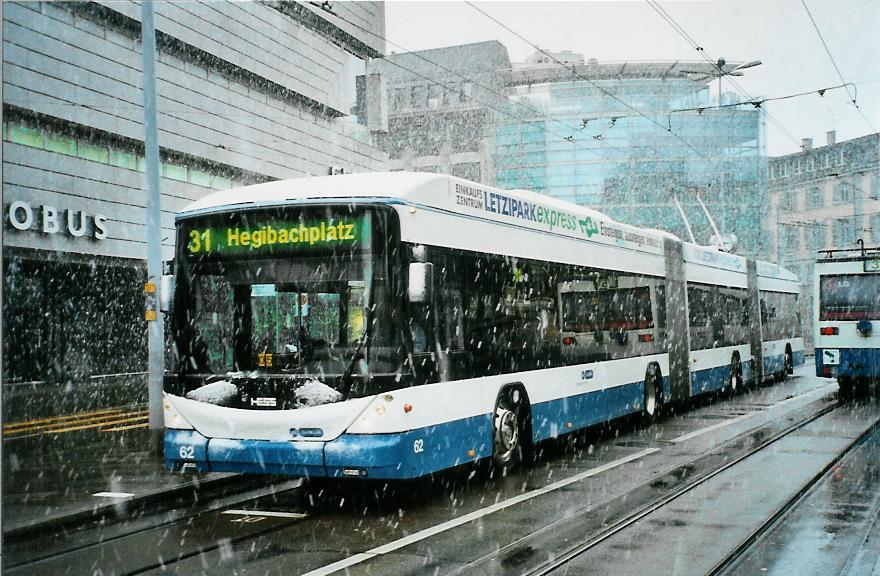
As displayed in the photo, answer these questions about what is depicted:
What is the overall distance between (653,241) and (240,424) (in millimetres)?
9851

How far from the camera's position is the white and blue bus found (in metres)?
19.6

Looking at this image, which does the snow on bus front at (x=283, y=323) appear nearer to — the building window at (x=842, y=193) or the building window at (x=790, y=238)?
the building window at (x=842, y=193)

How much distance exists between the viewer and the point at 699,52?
67.7ft

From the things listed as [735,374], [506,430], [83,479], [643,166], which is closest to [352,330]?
[506,430]

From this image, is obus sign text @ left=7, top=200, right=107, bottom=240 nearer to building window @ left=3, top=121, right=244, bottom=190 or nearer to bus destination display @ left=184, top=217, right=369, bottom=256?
building window @ left=3, top=121, right=244, bottom=190

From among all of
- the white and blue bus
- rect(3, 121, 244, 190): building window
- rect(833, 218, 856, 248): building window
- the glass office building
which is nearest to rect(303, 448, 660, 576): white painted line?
the white and blue bus

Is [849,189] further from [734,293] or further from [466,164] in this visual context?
[466,164]

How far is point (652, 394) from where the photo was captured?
50.1 ft

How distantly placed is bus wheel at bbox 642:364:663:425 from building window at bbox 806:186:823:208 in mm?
38496

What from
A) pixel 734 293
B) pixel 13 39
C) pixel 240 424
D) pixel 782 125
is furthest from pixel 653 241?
pixel 13 39

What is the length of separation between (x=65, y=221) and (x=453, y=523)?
74.6 feet

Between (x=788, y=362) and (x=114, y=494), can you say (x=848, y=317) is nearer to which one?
(x=788, y=362)

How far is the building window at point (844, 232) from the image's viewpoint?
165 feet

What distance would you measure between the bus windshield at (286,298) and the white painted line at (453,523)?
133 centimetres
